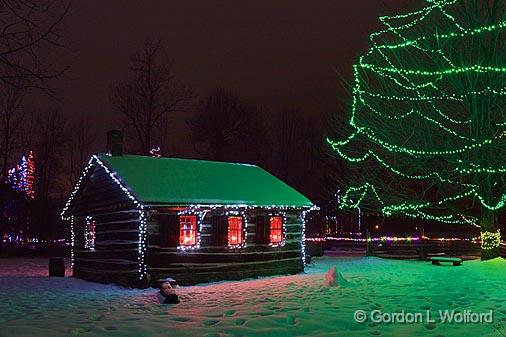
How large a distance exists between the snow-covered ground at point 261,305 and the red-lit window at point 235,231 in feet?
5.90

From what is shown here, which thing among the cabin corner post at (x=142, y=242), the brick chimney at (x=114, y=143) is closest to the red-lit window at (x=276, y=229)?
the cabin corner post at (x=142, y=242)

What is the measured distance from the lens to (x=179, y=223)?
2125cm

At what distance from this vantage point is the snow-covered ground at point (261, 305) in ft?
36.4

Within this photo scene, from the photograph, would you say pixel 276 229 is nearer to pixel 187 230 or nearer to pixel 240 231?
pixel 240 231

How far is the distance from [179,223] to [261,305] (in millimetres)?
7744

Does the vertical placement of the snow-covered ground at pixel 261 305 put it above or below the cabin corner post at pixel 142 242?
below

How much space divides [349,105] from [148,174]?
9077 millimetres

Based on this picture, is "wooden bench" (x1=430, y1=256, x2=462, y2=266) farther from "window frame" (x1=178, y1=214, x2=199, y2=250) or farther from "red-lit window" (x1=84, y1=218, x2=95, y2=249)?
"red-lit window" (x1=84, y1=218, x2=95, y2=249)

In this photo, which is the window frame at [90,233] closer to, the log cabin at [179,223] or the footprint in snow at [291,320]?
the log cabin at [179,223]

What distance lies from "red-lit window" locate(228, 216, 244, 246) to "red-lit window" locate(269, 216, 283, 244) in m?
1.55

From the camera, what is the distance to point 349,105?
82.9 feet

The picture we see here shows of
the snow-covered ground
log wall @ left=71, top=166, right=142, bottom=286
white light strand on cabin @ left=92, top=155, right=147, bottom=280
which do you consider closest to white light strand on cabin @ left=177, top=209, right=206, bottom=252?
white light strand on cabin @ left=92, top=155, right=147, bottom=280

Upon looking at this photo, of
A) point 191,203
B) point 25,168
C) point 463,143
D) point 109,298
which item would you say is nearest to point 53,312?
point 109,298

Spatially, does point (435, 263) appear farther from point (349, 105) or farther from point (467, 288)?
point (467, 288)
